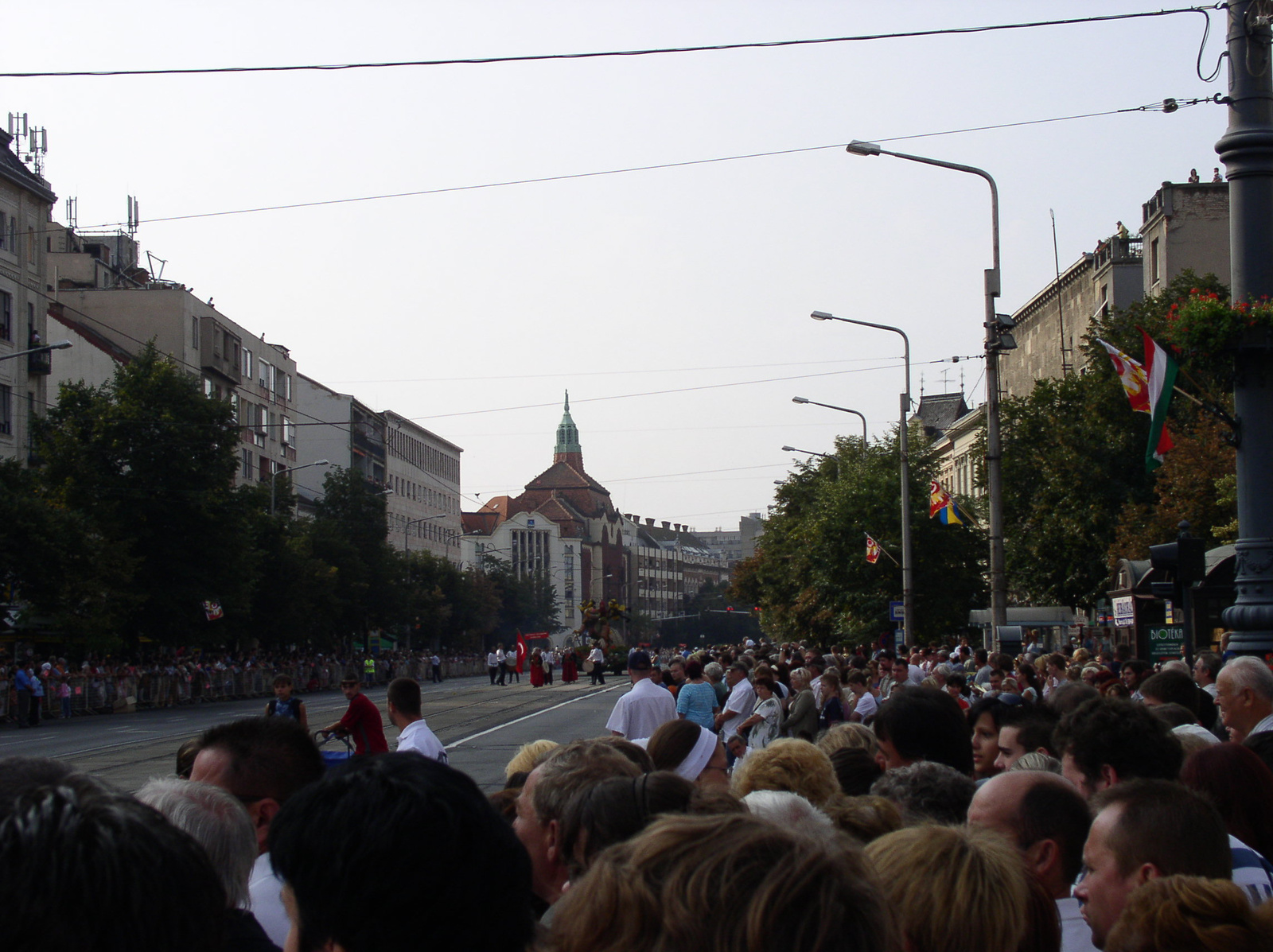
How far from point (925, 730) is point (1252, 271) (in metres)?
5.20

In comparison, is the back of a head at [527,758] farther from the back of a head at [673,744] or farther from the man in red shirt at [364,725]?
the man in red shirt at [364,725]

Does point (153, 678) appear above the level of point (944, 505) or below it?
below

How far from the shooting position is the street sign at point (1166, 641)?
51.1 ft

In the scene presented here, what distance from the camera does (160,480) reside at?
5041 cm

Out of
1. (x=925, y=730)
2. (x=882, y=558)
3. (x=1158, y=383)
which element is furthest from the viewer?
(x=882, y=558)

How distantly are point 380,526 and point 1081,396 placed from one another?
46.6 meters

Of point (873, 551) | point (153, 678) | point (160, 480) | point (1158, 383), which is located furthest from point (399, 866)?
point (160, 480)

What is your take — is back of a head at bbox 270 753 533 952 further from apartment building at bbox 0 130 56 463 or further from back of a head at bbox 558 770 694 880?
apartment building at bbox 0 130 56 463

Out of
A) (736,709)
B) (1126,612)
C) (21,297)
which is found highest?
(21,297)

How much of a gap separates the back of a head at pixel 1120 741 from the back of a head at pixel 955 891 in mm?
2623

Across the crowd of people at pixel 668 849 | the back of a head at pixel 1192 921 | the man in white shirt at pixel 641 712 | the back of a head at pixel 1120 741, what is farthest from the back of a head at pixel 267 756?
the man in white shirt at pixel 641 712

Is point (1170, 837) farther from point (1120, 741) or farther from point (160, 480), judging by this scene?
point (160, 480)

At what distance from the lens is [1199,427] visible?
39094mm

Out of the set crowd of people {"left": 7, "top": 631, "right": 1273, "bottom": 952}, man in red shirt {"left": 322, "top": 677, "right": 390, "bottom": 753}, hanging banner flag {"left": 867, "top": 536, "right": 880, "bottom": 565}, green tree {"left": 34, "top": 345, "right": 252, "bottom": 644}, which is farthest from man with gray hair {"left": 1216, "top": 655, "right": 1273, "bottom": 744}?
green tree {"left": 34, "top": 345, "right": 252, "bottom": 644}
